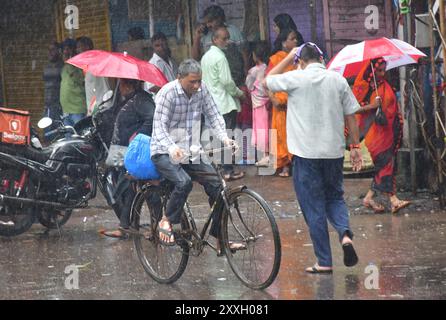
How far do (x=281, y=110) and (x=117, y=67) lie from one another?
12.4 feet

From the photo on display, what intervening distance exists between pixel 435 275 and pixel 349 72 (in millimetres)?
3379

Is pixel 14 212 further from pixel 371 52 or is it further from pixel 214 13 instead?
pixel 214 13

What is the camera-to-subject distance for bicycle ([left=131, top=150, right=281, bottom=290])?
7691 millimetres

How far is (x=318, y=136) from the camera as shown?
8117 mm

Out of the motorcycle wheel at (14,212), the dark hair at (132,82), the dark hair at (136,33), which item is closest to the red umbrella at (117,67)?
the dark hair at (132,82)

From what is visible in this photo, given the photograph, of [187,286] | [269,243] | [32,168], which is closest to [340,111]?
[269,243]

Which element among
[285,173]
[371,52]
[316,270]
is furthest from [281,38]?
[316,270]

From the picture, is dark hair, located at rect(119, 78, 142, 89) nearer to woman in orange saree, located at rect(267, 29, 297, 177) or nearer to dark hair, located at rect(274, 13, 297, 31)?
woman in orange saree, located at rect(267, 29, 297, 177)

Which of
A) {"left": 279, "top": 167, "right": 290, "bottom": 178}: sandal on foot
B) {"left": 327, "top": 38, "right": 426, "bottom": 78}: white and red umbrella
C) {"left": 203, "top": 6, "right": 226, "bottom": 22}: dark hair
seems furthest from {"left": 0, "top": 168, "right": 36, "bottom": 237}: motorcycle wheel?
{"left": 203, "top": 6, "right": 226, "bottom": 22}: dark hair

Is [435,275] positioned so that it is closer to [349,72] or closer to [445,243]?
[445,243]

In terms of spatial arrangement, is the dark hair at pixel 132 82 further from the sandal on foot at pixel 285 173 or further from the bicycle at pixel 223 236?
the sandal on foot at pixel 285 173

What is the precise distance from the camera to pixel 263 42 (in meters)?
14.3

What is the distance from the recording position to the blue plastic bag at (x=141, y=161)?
8.40 meters

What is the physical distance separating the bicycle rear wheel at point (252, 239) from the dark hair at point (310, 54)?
3.86ft
